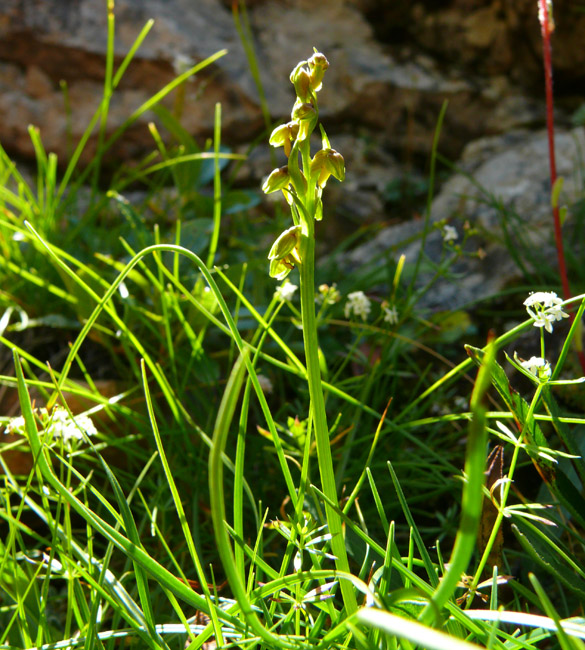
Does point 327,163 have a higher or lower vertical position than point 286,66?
lower

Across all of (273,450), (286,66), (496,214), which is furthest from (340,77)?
(273,450)

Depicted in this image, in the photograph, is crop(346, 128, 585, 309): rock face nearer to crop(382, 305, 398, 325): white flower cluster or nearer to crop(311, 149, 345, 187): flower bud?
crop(382, 305, 398, 325): white flower cluster

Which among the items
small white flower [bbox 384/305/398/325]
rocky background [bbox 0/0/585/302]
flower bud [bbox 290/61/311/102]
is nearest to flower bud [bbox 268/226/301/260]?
flower bud [bbox 290/61/311/102]

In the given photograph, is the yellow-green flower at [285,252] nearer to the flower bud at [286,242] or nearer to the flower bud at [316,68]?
the flower bud at [286,242]

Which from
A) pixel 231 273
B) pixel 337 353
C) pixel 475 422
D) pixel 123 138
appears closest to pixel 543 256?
pixel 337 353

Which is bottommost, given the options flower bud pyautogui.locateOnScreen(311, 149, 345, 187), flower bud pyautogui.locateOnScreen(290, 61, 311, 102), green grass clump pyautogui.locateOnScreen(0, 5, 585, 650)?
green grass clump pyautogui.locateOnScreen(0, 5, 585, 650)

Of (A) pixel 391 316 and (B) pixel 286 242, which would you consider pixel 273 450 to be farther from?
(B) pixel 286 242
